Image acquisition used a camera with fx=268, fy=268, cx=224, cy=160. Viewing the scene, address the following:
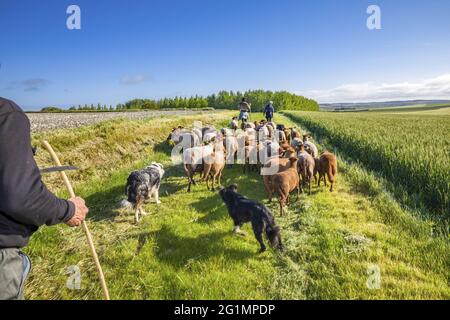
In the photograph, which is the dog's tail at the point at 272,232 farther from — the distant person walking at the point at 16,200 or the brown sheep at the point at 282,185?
the distant person walking at the point at 16,200

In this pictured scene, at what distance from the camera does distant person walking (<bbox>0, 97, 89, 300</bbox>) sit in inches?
86.9

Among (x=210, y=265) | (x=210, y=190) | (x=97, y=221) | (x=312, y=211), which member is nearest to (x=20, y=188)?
(x=210, y=265)

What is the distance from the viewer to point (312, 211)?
7734 millimetres

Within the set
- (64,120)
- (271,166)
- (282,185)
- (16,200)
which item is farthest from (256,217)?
(64,120)

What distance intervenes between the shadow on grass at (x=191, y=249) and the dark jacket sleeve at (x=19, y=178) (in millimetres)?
3336

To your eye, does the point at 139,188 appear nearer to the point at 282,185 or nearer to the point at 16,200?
the point at 282,185

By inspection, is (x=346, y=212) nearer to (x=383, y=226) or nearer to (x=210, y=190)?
(x=383, y=226)

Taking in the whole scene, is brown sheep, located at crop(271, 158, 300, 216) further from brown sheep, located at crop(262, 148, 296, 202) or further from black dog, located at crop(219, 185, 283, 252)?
black dog, located at crop(219, 185, 283, 252)

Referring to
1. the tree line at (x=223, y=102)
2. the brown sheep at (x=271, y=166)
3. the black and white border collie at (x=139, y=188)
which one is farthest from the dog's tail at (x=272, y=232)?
the tree line at (x=223, y=102)

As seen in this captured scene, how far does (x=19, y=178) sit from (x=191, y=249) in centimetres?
412

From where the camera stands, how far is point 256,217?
5.73m

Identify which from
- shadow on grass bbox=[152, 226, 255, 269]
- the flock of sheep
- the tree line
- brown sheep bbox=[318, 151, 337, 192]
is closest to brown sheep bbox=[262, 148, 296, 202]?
the flock of sheep

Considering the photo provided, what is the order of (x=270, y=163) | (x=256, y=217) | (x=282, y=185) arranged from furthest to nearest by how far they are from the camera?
(x=270, y=163) < (x=282, y=185) < (x=256, y=217)

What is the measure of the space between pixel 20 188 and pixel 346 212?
749 cm
